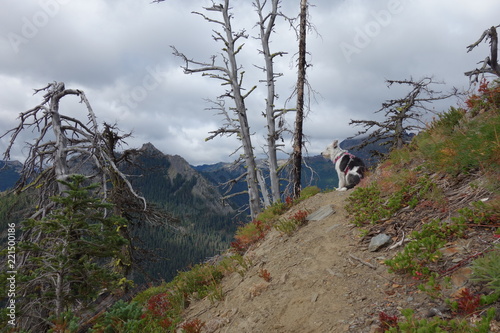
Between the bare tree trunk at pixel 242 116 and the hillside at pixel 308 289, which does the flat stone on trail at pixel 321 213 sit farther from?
the bare tree trunk at pixel 242 116

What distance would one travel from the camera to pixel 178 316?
18.9ft

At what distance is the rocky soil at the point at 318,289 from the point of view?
3.45 meters

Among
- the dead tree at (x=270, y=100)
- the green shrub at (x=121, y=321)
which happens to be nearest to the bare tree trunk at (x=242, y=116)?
the dead tree at (x=270, y=100)

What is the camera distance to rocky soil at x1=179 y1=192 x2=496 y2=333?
11.3 feet

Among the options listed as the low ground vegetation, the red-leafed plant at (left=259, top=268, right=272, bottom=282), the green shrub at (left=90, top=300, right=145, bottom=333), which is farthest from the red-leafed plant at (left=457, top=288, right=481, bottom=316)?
the green shrub at (left=90, top=300, right=145, bottom=333)

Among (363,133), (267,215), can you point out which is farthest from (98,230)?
(363,133)

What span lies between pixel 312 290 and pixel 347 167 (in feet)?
21.5

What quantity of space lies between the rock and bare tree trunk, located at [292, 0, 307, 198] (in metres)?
6.47

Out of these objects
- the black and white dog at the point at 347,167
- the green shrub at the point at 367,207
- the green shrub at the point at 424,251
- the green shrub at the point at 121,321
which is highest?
the black and white dog at the point at 347,167

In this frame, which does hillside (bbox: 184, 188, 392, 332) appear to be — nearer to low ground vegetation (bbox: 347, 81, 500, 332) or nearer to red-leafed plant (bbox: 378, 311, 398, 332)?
red-leafed plant (bbox: 378, 311, 398, 332)

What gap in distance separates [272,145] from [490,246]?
11424mm

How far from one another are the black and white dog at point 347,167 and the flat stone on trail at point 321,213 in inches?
96.9

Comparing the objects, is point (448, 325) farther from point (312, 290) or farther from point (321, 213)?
point (321, 213)

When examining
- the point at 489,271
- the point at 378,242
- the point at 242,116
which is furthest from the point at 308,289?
the point at 242,116
